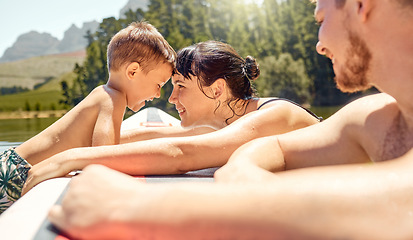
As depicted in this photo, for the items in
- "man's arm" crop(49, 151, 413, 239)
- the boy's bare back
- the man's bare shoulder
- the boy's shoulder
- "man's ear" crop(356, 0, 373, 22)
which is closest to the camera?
"man's arm" crop(49, 151, 413, 239)

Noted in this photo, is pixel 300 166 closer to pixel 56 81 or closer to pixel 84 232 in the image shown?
pixel 84 232

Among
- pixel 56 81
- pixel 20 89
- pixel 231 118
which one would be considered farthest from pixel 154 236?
pixel 56 81

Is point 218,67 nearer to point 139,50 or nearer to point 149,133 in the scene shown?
point 139,50

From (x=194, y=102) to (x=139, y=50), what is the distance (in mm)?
608

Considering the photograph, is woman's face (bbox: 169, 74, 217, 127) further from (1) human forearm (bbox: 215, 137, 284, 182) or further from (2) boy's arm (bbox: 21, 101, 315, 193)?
(1) human forearm (bbox: 215, 137, 284, 182)

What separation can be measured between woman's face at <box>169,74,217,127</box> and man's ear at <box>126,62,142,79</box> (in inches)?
13.1

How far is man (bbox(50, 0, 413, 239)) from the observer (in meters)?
0.66

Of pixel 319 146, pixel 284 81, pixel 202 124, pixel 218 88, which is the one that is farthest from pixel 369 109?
pixel 284 81

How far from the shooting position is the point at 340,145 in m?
1.15

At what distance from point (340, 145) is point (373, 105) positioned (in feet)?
0.51

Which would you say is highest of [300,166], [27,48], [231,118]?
[300,166]

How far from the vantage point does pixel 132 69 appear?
256 centimetres

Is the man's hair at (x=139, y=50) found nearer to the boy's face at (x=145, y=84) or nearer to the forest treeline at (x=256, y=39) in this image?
the boy's face at (x=145, y=84)

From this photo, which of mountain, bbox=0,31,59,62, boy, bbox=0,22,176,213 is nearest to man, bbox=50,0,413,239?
boy, bbox=0,22,176,213
